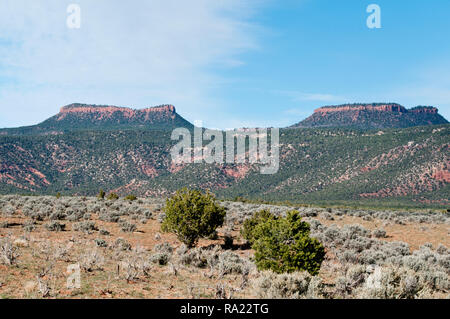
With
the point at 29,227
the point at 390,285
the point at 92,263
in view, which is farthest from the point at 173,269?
the point at 29,227

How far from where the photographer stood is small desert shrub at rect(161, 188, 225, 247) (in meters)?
19.8

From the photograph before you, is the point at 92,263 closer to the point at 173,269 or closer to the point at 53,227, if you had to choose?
the point at 173,269

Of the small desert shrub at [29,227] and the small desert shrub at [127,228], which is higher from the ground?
the small desert shrub at [29,227]

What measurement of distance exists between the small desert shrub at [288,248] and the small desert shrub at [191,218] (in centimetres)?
713

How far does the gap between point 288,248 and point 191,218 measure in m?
9.06

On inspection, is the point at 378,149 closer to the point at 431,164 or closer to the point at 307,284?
the point at 431,164

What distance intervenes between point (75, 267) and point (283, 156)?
366ft

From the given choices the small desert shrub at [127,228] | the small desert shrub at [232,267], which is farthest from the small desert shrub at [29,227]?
the small desert shrub at [232,267]

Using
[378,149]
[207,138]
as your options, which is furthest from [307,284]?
[207,138]

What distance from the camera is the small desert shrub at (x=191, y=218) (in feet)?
65.0

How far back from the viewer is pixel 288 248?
1240cm

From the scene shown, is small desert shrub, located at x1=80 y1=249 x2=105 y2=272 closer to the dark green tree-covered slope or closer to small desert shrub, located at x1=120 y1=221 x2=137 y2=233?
small desert shrub, located at x1=120 y1=221 x2=137 y2=233

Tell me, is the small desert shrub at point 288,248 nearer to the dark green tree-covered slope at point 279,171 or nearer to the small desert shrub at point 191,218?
the small desert shrub at point 191,218
